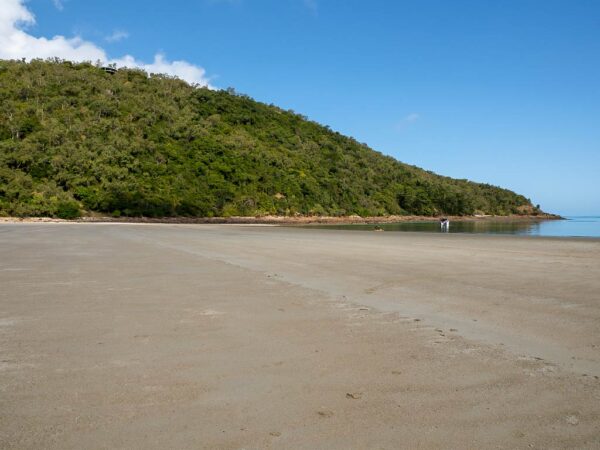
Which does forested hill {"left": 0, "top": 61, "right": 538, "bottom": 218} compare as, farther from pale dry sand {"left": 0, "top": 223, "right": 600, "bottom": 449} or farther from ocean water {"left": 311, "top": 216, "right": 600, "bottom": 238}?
pale dry sand {"left": 0, "top": 223, "right": 600, "bottom": 449}

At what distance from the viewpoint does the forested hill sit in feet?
190

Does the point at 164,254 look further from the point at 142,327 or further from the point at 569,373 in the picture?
the point at 569,373

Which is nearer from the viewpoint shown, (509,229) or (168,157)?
(509,229)

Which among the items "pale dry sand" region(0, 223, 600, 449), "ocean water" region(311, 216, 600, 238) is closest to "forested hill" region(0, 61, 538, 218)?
A: "ocean water" region(311, 216, 600, 238)

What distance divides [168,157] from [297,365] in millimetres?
70737

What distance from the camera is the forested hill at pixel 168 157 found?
190 ft

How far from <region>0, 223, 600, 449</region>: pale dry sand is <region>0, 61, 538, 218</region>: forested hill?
5131cm

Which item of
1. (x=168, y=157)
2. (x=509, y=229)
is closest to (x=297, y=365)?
(x=509, y=229)

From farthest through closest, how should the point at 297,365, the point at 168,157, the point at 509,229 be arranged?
the point at 168,157, the point at 509,229, the point at 297,365

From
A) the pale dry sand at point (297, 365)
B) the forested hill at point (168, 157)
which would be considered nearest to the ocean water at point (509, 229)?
the forested hill at point (168, 157)

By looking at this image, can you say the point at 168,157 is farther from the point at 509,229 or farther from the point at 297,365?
the point at 297,365

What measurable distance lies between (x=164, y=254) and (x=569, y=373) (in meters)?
11.8

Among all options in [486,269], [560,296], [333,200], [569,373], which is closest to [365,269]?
[486,269]

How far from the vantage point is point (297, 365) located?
3818 mm
